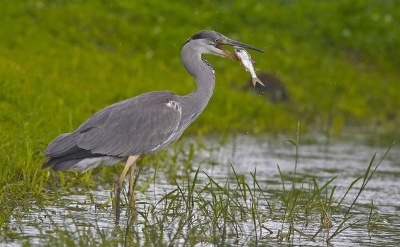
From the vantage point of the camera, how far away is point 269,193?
32.2ft

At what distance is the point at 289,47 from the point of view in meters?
19.4

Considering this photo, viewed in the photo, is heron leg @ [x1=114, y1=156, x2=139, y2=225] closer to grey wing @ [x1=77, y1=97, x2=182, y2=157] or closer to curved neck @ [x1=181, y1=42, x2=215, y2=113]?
grey wing @ [x1=77, y1=97, x2=182, y2=157]

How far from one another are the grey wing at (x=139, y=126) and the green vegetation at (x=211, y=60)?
2.22 meters

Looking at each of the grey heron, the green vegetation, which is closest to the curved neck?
the grey heron

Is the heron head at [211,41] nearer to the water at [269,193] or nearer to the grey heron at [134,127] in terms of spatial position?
the grey heron at [134,127]

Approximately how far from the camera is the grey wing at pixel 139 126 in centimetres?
828

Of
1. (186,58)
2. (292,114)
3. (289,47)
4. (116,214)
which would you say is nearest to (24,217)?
(116,214)

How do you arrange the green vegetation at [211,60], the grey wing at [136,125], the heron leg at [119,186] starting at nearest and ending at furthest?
the heron leg at [119,186] → the grey wing at [136,125] → the green vegetation at [211,60]

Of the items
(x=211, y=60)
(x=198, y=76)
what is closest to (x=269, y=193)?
(x=198, y=76)

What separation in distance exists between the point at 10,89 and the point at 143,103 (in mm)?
4023

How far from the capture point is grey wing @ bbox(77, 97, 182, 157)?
27.2 ft

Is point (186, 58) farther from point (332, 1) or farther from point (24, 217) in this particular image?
point (332, 1)

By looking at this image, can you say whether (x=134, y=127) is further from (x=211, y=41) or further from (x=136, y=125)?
(x=211, y=41)

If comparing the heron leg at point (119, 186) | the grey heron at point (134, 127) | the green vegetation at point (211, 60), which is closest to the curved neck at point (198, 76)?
the grey heron at point (134, 127)
